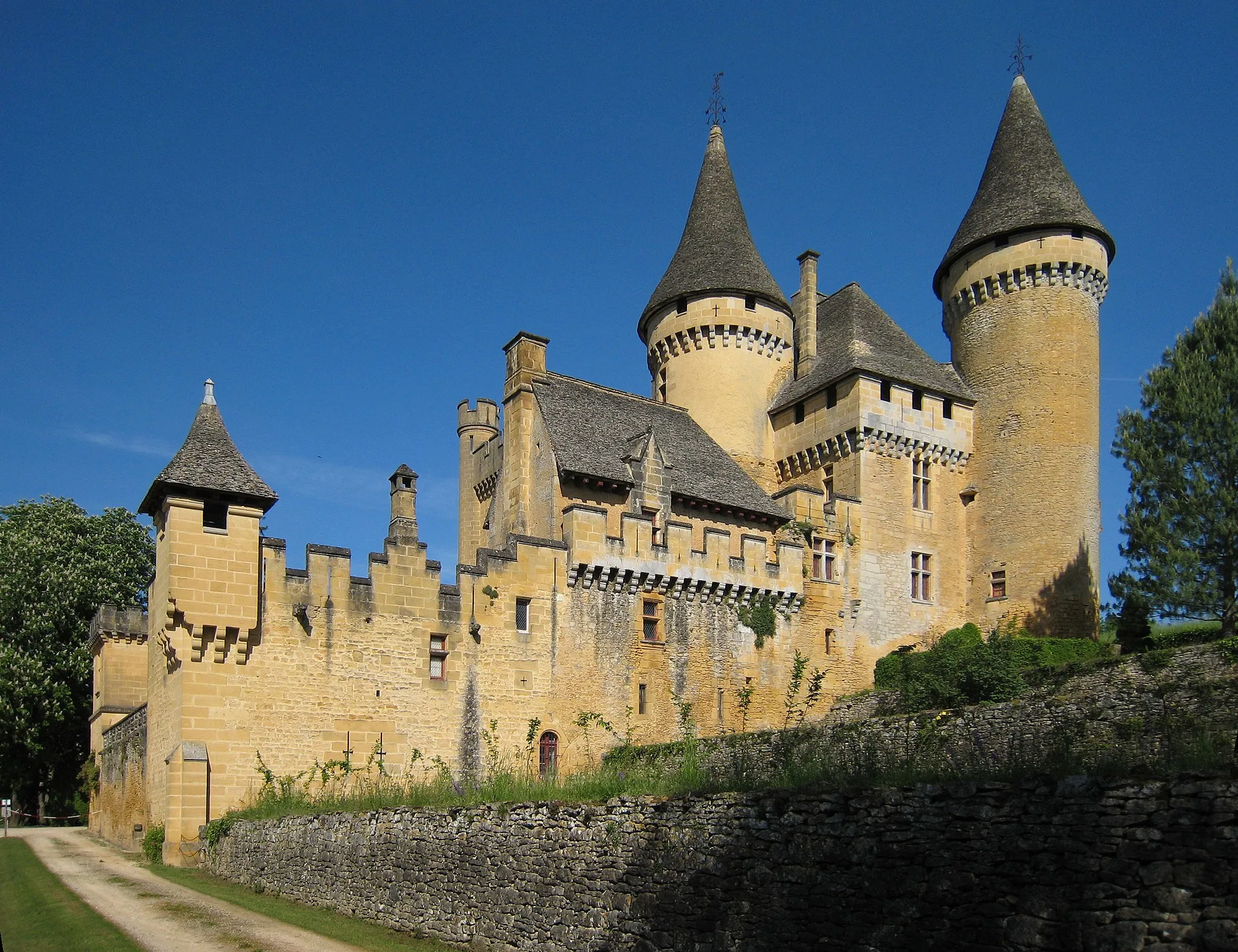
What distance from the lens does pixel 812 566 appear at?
34.0 m

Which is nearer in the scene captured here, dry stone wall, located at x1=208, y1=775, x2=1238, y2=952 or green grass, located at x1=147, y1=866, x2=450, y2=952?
dry stone wall, located at x1=208, y1=775, x2=1238, y2=952

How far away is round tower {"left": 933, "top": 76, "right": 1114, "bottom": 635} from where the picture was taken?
34.4m

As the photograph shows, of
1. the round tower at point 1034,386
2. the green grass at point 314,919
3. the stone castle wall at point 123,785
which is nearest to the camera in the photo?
the green grass at point 314,919

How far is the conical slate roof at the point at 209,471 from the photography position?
24594 millimetres

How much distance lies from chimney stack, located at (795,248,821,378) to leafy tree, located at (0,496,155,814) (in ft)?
88.5

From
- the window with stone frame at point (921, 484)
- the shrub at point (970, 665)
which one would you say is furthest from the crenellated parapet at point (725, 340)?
the shrub at point (970, 665)

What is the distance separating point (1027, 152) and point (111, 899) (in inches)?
1346

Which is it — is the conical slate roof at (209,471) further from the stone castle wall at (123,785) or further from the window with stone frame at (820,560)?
the window with stone frame at (820,560)

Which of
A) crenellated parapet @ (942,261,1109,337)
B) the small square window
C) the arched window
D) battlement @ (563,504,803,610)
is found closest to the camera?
the arched window

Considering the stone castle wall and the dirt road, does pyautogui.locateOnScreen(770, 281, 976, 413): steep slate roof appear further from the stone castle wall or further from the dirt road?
the dirt road

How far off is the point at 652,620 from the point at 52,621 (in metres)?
24.4

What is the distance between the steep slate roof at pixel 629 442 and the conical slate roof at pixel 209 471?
8401 millimetres

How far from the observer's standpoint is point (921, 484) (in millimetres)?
36594

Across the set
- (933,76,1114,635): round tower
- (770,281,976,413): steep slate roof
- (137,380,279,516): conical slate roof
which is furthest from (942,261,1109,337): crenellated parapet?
(137,380,279,516): conical slate roof
